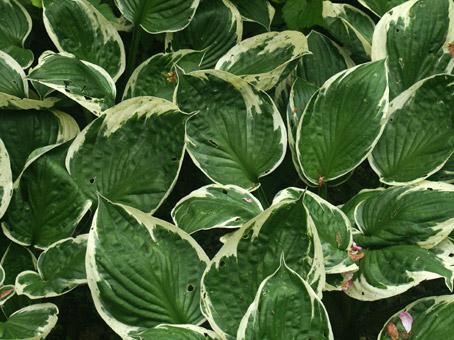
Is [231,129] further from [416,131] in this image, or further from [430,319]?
[430,319]

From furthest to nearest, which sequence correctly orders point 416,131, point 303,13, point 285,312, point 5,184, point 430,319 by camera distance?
1. point 303,13
2. point 416,131
3. point 5,184
4. point 430,319
5. point 285,312

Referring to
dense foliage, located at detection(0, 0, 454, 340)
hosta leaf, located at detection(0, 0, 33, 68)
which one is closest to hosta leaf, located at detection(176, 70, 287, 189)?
dense foliage, located at detection(0, 0, 454, 340)

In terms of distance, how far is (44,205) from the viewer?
3.99ft

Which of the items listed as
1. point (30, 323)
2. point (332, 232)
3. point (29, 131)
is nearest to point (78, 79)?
point (29, 131)

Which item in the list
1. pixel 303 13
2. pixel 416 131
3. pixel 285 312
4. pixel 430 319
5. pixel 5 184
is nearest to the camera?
pixel 285 312

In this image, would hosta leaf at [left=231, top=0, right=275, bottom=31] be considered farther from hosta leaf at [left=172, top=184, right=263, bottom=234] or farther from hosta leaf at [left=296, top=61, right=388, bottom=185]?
hosta leaf at [left=172, top=184, right=263, bottom=234]

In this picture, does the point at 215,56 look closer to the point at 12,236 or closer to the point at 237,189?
the point at 237,189

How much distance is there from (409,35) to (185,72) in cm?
48

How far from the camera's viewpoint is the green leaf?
4.55ft

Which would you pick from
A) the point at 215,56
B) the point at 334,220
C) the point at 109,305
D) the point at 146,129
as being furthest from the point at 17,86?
the point at 334,220

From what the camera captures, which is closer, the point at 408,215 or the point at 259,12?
the point at 408,215

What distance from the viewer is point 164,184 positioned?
47.6 inches

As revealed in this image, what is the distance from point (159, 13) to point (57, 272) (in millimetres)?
629

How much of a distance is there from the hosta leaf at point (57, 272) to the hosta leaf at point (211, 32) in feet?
1.82
